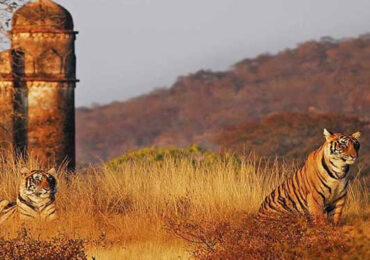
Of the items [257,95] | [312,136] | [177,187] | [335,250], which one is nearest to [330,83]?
[257,95]

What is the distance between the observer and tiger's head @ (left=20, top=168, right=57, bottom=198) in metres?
12.8

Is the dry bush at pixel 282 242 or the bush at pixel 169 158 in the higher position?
the dry bush at pixel 282 242

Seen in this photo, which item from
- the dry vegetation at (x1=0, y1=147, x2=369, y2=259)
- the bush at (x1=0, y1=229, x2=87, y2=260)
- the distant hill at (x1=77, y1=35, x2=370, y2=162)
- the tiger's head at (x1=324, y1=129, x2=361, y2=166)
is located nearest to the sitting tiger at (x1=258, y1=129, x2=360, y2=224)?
the tiger's head at (x1=324, y1=129, x2=361, y2=166)

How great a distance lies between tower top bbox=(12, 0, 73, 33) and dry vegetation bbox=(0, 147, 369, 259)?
3.60 meters

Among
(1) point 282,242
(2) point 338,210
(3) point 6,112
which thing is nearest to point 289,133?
(3) point 6,112

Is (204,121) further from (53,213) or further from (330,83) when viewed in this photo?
(53,213)

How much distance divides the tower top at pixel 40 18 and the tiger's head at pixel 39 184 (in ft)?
20.6

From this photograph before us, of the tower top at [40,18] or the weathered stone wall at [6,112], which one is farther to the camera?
the tower top at [40,18]

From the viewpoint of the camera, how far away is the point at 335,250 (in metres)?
9.16

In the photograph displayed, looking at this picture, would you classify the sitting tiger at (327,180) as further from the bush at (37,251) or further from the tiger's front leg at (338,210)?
the bush at (37,251)

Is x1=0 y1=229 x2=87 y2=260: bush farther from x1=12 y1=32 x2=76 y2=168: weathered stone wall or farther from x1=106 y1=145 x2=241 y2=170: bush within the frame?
x1=12 y1=32 x2=76 y2=168: weathered stone wall

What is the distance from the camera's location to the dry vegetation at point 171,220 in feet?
31.7

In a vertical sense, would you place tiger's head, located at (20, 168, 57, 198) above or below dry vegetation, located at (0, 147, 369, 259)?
above

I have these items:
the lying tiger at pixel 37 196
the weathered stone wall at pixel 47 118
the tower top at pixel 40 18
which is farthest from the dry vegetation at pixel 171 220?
the tower top at pixel 40 18
